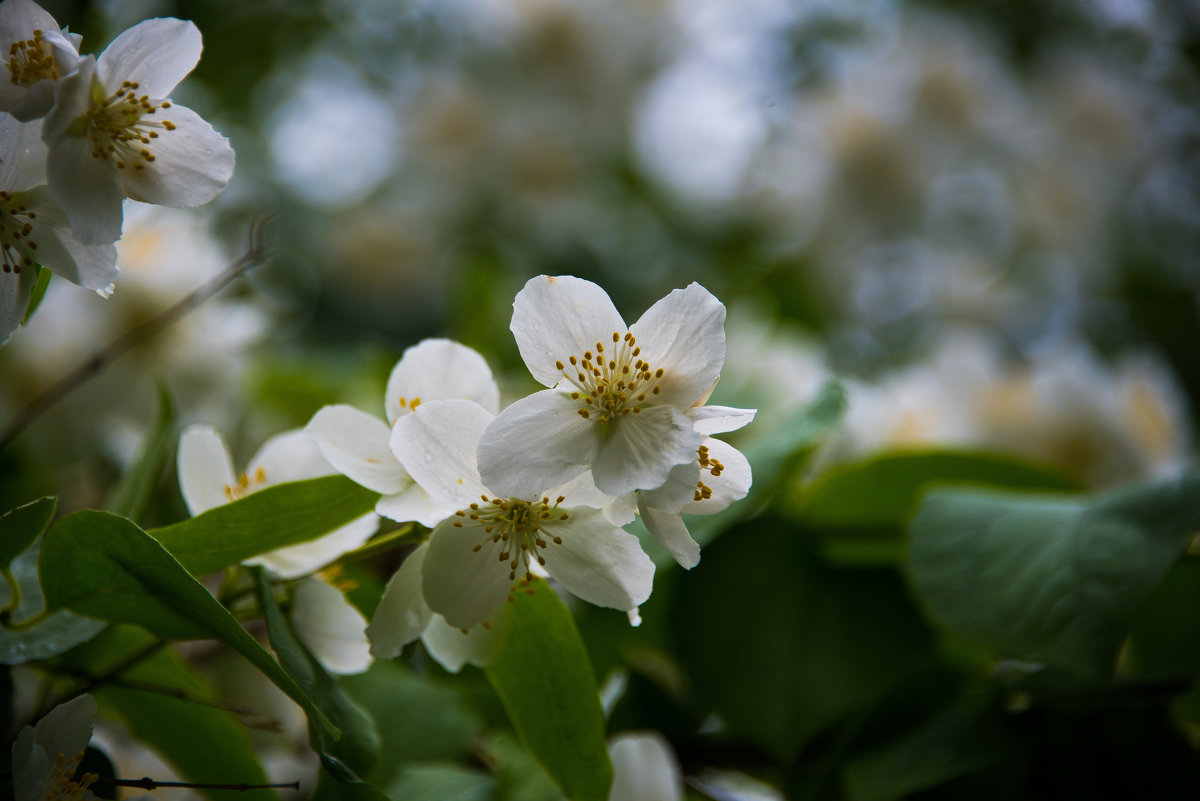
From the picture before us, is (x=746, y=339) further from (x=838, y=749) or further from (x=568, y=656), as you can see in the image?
(x=568, y=656)

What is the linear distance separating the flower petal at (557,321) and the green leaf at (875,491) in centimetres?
43

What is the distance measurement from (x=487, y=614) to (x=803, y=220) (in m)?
1.74

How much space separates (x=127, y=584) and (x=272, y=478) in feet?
0.49

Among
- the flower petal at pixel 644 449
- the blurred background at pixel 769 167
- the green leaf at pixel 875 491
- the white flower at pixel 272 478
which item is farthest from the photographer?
the blurred background at pixel 769 167

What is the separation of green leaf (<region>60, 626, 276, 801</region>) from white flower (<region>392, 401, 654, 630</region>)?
0.23 meters

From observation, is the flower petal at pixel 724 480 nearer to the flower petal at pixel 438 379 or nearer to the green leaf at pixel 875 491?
the flower petal at pixel 438 379

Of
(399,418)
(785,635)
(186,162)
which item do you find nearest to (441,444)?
(399,418)

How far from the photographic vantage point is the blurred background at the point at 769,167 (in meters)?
2.02

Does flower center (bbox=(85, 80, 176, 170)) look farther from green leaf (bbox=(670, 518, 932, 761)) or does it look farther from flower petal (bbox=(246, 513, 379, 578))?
green leaf (bbox=(670, 518, 932, 761))

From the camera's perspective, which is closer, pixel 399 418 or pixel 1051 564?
pixel 399 418

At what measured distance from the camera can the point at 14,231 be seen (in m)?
0.52

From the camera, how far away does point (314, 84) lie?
83.4 inches

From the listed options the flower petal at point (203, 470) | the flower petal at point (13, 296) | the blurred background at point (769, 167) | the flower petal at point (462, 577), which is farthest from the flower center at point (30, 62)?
the blurred background at point (769, 167)

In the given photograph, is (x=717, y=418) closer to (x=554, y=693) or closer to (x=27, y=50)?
(x=554, y=693)
